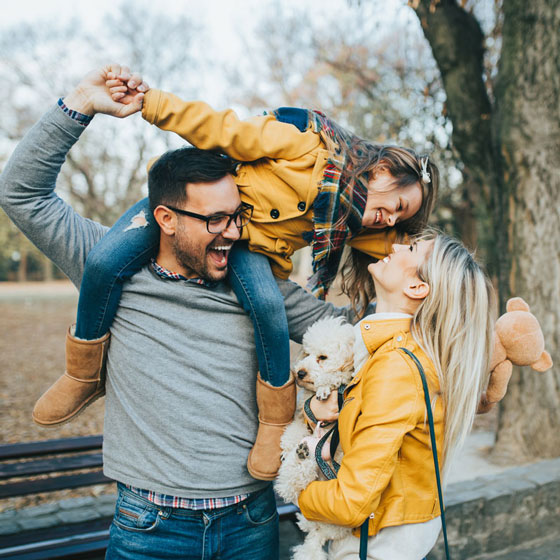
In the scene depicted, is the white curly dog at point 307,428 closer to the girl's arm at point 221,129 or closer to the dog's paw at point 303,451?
the dog's paw at point 303,451

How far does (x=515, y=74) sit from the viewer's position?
4.49 metres

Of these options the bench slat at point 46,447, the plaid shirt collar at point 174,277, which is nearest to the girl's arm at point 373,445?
the plaid shirt collar at point 174,277

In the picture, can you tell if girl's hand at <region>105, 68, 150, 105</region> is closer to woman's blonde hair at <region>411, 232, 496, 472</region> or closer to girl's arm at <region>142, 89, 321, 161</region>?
girl's arm at <region>142, 89, 321, 161</region>

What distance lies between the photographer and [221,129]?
6.69 ft

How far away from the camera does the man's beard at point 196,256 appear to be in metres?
2.04

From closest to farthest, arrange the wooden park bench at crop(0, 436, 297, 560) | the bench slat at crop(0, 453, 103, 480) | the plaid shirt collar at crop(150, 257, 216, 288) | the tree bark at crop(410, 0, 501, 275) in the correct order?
1. the plaid shirt collar at crop(150, 257, 216, 288)
2. the wooden park bench at crop(0, 436, 297, 560)
3. the bench slat at crop(0, 453, 103, 480)
4. the tree bark at crop(410, 0, 501, 275)

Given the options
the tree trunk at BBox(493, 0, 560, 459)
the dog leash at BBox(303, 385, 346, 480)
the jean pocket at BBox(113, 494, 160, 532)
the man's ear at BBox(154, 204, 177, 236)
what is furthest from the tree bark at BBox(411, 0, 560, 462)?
the jean pocket at BBox(113, 494, 160, 532)

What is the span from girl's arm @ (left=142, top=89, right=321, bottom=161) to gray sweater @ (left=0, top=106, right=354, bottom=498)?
31 centimetres

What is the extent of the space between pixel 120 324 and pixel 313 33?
15077mm

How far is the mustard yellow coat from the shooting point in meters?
2.01

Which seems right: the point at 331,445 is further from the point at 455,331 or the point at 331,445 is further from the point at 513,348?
the point at 513,348

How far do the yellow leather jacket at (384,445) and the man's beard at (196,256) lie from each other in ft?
1.95

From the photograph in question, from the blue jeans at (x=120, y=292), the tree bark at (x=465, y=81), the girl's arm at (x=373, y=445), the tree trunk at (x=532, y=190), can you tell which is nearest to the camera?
the girl's arm at (x=373, y=445)

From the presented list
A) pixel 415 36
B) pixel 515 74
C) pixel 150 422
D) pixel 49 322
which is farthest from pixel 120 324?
pixel 49 322
